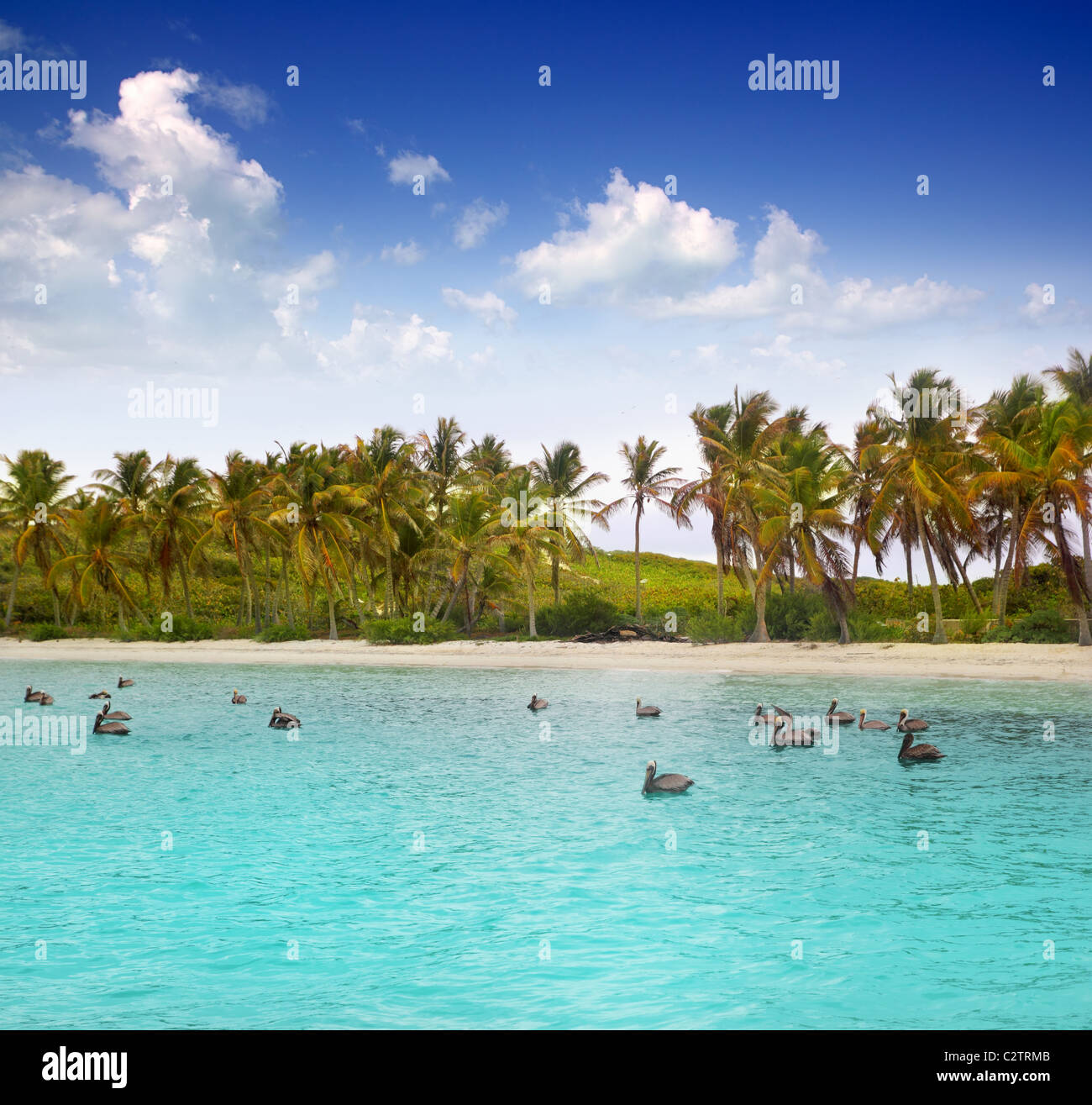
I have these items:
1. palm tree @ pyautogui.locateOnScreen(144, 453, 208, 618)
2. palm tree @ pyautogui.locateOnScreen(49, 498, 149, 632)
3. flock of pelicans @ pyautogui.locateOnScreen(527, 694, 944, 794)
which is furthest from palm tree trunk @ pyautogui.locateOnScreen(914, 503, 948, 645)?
palm tree @ pyautogui.locateOnScreen(49, 498, 149, 632)

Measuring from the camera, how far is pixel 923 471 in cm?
3362

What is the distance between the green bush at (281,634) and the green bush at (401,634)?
10.4 feet

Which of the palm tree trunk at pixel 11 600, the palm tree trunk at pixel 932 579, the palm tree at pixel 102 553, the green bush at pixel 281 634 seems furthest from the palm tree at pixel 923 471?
the palm tree trunk at pixel 11 600

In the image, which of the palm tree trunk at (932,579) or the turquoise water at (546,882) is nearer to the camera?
the turquoise water at (546,882)

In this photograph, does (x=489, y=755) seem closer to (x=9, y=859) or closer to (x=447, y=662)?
(x=9, y=859)

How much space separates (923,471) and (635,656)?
13474 millimetres

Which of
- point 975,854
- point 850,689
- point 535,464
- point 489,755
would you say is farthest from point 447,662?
point 975,854

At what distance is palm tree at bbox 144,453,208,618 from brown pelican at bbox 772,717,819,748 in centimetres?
3414

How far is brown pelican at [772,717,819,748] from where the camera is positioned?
18047 mm

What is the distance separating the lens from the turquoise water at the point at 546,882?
7074 millimetres

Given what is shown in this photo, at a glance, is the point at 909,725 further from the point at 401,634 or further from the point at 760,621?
the point at 401,634

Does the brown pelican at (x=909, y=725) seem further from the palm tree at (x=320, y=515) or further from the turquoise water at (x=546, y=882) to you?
the palm tree at (x=320, y=515)
